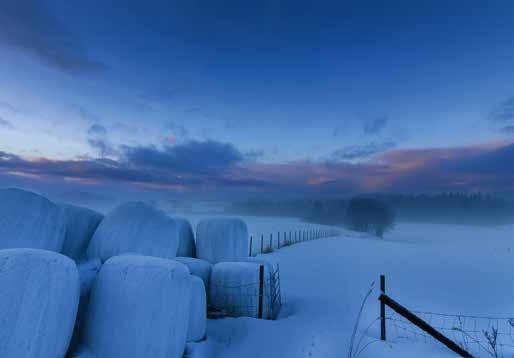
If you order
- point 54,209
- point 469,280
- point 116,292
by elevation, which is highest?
point 54,209

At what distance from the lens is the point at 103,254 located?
575 cm

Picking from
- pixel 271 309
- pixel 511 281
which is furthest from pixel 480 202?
pixel 271 309

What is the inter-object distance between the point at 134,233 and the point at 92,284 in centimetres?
152

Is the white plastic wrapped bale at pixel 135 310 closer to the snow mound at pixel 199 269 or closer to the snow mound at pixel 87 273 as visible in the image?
the snow mound at pixel 87 273

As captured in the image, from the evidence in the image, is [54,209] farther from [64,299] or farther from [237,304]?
[237,304]

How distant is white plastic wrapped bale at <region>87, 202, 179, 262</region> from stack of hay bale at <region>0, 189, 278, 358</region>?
2cm

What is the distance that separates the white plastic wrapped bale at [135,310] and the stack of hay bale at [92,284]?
12 mm

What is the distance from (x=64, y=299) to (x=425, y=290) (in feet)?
35.1

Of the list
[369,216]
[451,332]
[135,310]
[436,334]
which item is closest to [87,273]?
[135,310]

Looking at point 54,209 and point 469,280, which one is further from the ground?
point 54,209

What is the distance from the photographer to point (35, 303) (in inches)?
132

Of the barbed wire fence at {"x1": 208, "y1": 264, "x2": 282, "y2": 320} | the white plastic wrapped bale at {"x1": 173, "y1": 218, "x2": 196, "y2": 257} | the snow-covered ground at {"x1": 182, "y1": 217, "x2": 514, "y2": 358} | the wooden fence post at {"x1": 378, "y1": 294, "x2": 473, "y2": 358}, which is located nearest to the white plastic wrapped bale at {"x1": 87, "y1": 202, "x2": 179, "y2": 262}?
the barbed wire fence at {"x1": 208, "y1": 264, "x2": 282, "y2": 320}

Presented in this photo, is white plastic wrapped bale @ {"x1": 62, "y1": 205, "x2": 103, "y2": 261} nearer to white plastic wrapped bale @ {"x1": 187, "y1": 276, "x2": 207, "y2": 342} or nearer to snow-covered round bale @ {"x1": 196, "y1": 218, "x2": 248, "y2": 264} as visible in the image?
white plastic wrapped bale @ {"x1": 187, "y1": 276, "x2": 207, "y2": 342}

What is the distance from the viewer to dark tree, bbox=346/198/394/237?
55.9 metres
